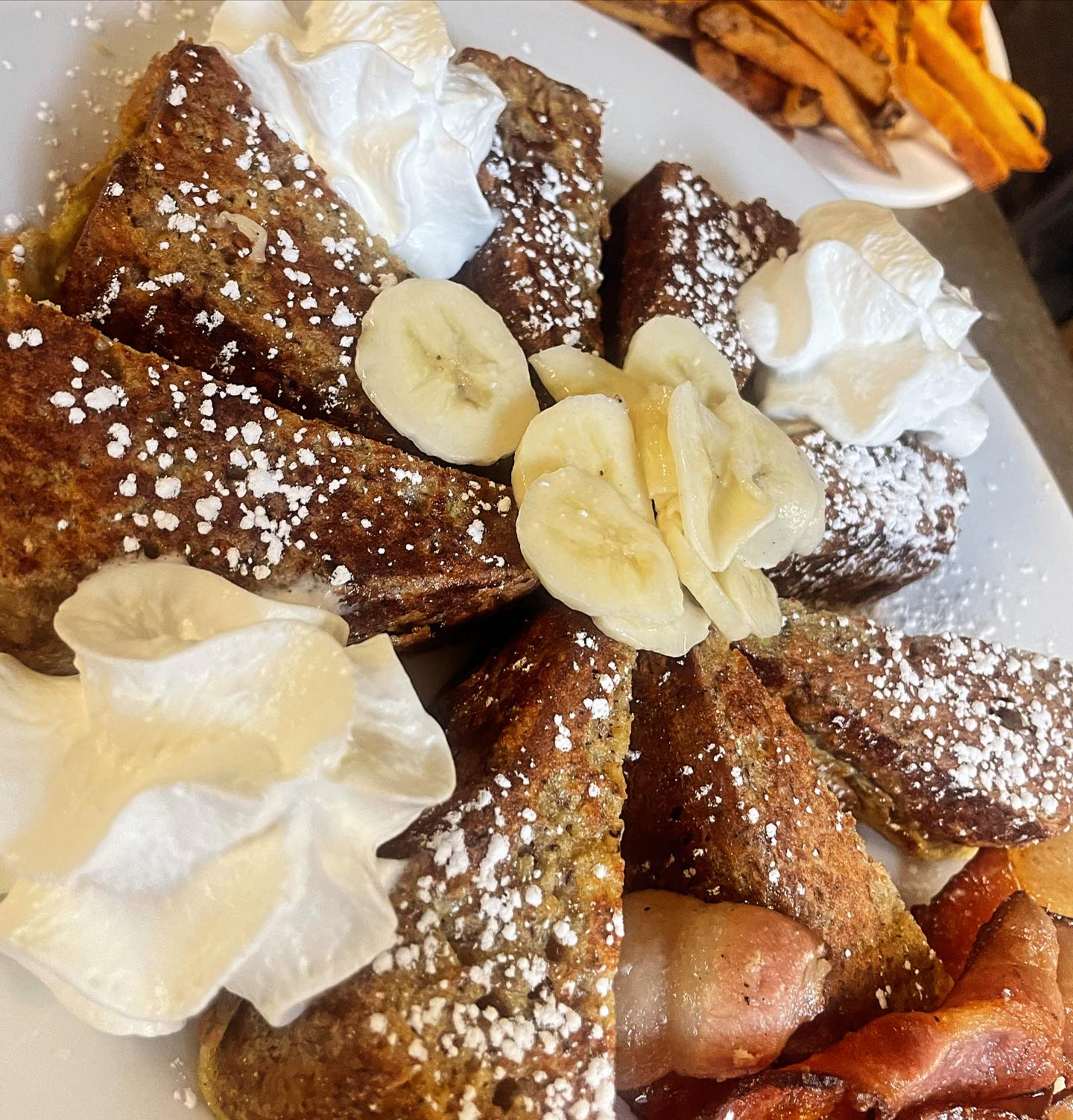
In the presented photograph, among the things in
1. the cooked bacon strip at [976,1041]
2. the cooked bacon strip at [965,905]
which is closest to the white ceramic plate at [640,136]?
the cooked bacon strip at [965,905]

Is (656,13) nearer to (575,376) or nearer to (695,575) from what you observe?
(575,376)

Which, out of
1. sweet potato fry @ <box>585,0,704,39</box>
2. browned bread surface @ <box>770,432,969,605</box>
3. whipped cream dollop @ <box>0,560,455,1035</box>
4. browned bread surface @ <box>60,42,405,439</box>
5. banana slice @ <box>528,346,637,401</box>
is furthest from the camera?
sweet potato fry @ <box>585,0,704,39</box>

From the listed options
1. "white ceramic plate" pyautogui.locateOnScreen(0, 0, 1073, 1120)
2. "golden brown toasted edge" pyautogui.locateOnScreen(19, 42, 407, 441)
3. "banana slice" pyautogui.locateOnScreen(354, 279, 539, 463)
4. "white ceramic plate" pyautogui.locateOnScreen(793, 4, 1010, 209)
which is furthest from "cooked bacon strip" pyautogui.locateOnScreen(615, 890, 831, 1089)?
"white ceramic plate" pyautogui.locateOnScreen(793, 4, 1010, 209)

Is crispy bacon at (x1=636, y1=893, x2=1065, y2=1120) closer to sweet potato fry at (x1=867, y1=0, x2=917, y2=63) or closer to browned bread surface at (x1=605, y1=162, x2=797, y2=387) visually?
browned bread surface at (x1=605, y1=162, x2=797, y2=387)

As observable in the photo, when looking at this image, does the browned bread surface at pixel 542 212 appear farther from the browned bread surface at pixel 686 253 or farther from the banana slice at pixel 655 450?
the banana slice at pixel 655 450

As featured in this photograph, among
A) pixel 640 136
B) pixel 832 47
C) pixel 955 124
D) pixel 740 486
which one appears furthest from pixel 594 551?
pixel 955 124

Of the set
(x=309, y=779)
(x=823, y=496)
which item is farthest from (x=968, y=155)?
(x=309, y=779)
